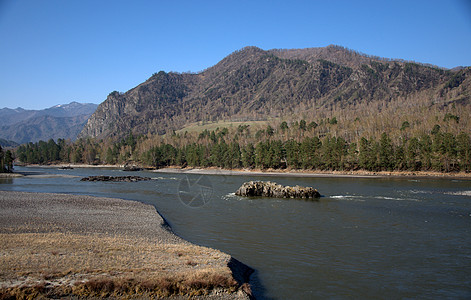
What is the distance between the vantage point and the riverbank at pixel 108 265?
14609 millimetres

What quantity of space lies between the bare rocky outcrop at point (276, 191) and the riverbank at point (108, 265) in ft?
99.6

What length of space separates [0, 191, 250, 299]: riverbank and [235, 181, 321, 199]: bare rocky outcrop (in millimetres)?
30368

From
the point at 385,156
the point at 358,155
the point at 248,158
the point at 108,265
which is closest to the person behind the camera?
the point at 108,265

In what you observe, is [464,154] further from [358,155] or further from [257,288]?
[257,288]

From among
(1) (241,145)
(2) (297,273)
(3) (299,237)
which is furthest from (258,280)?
(1) (241,145)

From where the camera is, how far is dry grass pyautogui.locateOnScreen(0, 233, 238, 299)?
47.5ft

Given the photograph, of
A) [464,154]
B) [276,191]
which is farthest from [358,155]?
[276,191]

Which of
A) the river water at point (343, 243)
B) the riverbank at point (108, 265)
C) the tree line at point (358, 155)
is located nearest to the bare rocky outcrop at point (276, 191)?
the river water at point (343, 243)

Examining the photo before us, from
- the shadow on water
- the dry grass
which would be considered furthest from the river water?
the dry grass

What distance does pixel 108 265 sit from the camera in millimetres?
16953

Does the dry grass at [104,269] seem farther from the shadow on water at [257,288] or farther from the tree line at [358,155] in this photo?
the tree line at [358,155]

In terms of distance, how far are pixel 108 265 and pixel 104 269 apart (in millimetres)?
627

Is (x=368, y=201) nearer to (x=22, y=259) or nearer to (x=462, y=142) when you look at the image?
(x=22, y=259)

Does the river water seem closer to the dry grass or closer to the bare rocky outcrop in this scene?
the dry grass
